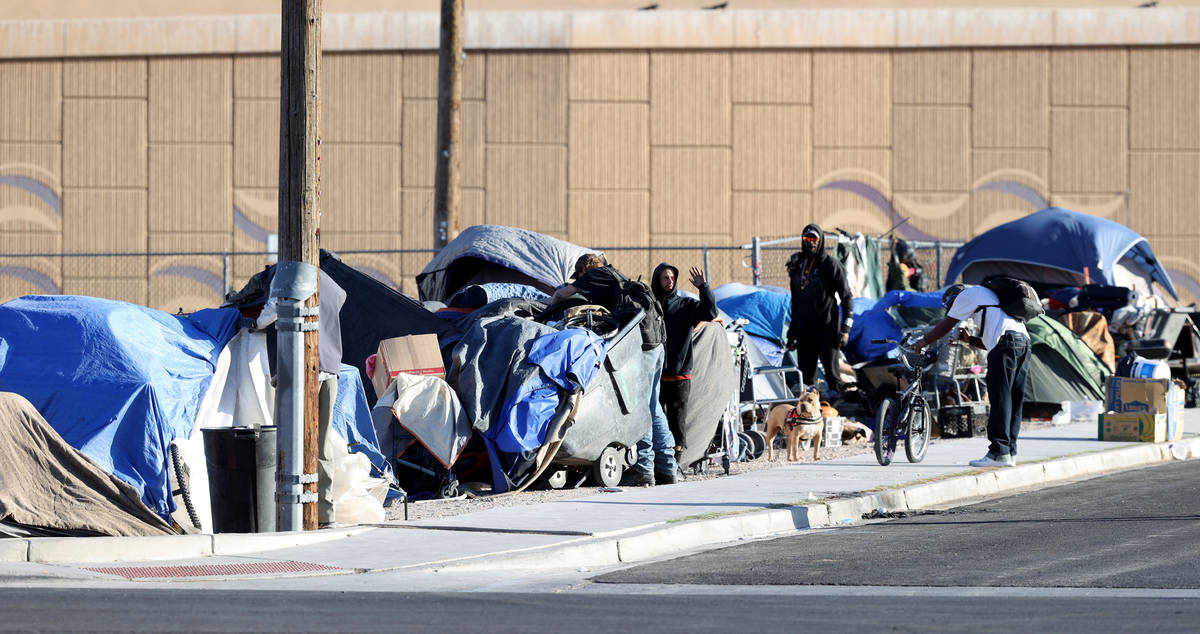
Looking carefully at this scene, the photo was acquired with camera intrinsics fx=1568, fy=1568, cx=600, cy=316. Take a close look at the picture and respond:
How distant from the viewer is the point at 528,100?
30812 millimetres

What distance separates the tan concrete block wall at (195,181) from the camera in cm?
3130

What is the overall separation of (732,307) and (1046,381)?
12.9 ft

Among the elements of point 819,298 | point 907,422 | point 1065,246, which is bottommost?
point 907,422

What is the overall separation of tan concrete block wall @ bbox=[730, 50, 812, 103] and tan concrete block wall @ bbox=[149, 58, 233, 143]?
1010 centimetres

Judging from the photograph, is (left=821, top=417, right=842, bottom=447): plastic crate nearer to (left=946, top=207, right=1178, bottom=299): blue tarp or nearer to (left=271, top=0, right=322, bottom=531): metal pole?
(left=271, top=0, right=322, bottom=531): metal pole

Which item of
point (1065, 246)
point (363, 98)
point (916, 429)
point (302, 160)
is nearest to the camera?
point (302, 160)

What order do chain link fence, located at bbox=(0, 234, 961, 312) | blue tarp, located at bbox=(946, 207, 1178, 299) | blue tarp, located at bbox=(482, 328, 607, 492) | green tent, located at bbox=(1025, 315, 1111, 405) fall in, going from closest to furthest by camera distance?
blue tarp, located at bbox=(482, 328, 607, 492), green tent, located at bbox=(1025, 315, 1111, 405), blue tarp, located at bbox=(946, 207, 1178, 299), chain link fence, located at bbox=(0, 234, 961, 312)

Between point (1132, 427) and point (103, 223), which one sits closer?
point (1132, 427)

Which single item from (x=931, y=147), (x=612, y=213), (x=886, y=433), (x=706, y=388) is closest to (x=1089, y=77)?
(x=931, y=147)

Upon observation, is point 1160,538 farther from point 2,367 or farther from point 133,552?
point 2,367

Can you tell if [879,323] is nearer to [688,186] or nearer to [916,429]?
[916,429]

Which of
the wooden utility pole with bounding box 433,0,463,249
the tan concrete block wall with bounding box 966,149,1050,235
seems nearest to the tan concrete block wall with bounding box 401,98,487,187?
the wooden utility pole with bounding box 433,0,463,249

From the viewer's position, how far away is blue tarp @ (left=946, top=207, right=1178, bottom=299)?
79.4 ft

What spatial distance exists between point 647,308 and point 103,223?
68.6ft
